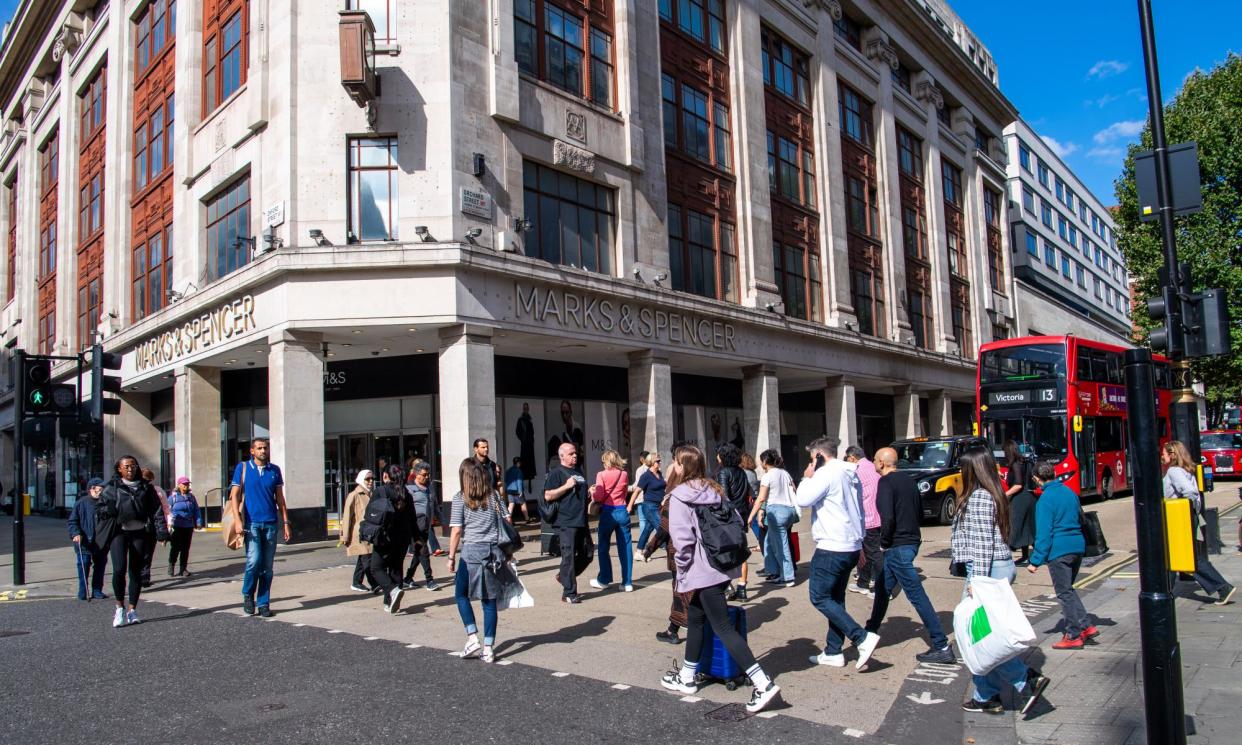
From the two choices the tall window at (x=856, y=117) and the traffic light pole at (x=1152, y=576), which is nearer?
the traffic light pole at (x=1152, y=576)

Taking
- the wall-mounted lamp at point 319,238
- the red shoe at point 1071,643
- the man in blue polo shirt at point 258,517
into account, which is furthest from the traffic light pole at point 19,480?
the red shoe at point 1071,643

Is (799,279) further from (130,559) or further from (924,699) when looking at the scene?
(924,699)

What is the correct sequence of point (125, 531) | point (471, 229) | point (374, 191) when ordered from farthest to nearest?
point (374, 191), point (471, 229), point (125, 531)

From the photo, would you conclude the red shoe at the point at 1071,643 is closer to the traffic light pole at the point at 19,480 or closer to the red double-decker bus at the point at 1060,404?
the traffic light pole at the point at 19,480

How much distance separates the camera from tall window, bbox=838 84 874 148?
36.2m

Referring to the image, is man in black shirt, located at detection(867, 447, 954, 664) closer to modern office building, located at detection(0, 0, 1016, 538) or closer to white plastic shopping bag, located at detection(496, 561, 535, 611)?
white plastic shopping bag, located at detection(496, 561, 535, 611)

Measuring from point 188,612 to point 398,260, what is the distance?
30.5ft

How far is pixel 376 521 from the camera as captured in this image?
9.87 meters

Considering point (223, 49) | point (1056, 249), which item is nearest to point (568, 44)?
point (223, 49)

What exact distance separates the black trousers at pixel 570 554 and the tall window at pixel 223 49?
16.6 metres

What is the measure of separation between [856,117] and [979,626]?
114 feet

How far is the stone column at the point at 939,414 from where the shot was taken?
133ft

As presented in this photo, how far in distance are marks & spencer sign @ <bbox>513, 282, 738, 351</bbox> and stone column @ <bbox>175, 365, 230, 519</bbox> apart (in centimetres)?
995

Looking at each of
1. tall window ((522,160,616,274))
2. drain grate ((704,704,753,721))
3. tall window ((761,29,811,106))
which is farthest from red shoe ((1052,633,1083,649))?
tall window ((761,29,811,106))
